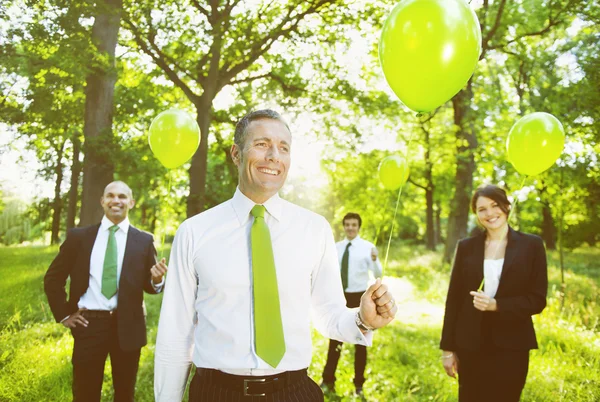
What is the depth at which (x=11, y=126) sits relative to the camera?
17.3 feet

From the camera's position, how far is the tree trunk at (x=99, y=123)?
25.5 ft

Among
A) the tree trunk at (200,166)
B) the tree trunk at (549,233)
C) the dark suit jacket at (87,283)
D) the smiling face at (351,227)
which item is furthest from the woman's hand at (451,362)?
the tree trunk at (549,233)

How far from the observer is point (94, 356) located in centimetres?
358

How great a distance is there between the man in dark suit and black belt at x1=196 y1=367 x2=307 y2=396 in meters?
1.70

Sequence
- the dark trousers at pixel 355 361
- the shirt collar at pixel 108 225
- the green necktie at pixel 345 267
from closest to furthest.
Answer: the shirt collar at pixel 108 225
the dark trousers at pixel 355 361
the green necktie at pixel 345 267

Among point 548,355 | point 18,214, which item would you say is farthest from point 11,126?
point 548,355

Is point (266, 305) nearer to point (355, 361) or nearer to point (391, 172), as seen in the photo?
point (391, 172)

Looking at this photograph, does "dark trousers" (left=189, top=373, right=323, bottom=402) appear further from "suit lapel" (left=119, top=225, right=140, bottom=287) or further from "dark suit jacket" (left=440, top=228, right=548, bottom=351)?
"suit lapel" (left=119, top=225, right=140, bottom=287)

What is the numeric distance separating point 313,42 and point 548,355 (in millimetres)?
8264

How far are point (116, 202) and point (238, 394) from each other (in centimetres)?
261

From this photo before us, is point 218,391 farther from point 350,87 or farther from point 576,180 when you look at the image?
point 350,87

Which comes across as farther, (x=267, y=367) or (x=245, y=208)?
(x=245, y=208)

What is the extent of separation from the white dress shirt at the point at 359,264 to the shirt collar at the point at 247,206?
3911 millimetres

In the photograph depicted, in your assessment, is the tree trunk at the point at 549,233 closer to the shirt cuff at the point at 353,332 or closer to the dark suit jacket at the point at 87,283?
the dark suit jacket at the point at 87,283
